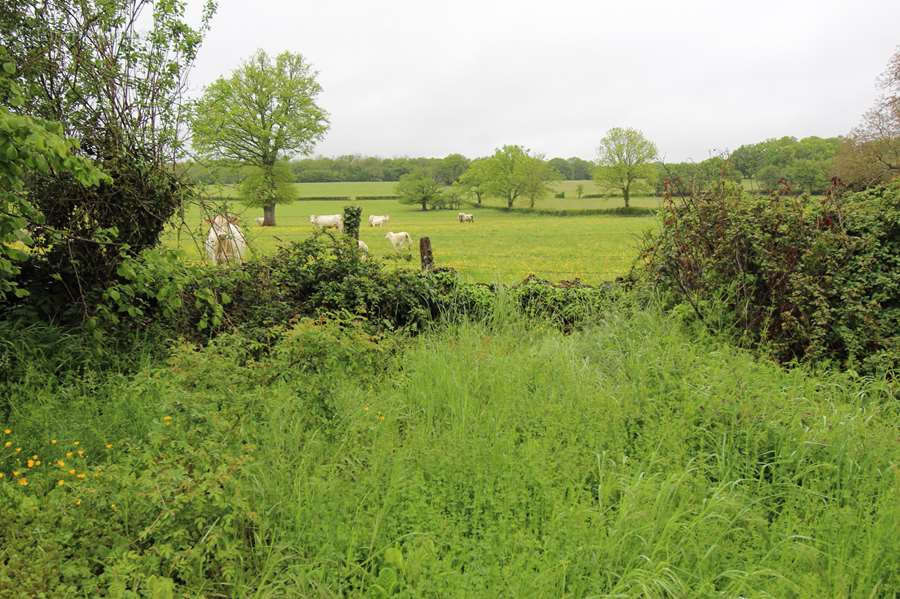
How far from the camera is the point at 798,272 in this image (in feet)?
19.8

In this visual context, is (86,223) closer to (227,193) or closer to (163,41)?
(227,193)

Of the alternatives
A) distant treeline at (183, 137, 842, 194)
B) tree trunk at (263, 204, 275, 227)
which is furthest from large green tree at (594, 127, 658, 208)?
tree trunk at (263, 204, 275, 227)

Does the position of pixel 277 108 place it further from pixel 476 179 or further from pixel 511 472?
pixel 511 472

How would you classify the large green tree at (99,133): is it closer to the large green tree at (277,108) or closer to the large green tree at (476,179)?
the large green tree at (277,108)

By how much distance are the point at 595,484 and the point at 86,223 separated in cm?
589

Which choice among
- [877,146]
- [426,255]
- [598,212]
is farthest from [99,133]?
[598,212]

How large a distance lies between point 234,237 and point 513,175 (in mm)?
68471

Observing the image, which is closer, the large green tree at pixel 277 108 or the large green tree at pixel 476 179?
the large green tree at pixel 277 108

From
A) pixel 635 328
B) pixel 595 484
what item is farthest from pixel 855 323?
pixel 595 484

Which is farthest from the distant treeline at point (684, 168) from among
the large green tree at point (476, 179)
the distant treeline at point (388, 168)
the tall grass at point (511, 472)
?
the large green tree at point (476, 179)

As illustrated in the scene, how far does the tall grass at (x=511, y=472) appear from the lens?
2729 millimetres

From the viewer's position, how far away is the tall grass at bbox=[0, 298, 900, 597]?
273 cm

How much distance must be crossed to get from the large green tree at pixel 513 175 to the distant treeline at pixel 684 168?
5.07 m

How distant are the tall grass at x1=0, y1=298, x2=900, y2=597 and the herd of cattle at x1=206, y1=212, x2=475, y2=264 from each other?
1.66 metres
